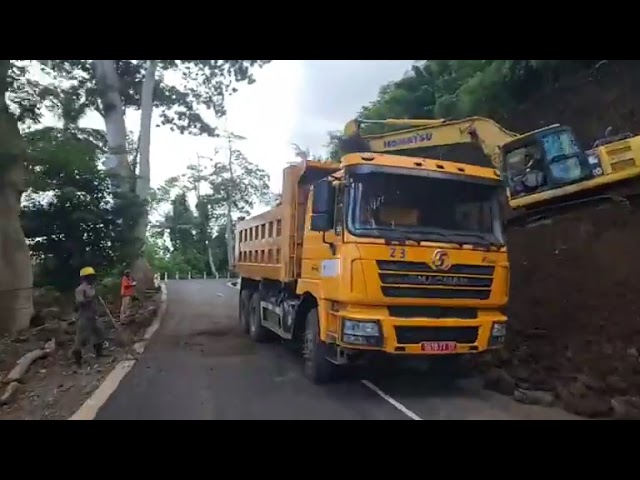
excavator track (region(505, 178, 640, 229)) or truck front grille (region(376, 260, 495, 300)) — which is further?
excavator track (region(505, 178, 640, 229))

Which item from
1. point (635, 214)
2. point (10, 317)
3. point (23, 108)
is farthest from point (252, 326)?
point (635, 214)

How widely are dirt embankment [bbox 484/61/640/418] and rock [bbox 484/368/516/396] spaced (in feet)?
0.47

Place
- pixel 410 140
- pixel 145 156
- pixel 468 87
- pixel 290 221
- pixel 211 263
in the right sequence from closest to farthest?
1. pixel 290 221
2. pixel 410 140
3. pixel 468 87
4. pixel 145 156
5. pixel 211 263

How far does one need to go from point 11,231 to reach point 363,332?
6.72m

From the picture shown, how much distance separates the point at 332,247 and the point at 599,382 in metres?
3.05

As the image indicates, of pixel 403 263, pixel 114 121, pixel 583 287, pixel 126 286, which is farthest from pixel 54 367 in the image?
pixel 114 121

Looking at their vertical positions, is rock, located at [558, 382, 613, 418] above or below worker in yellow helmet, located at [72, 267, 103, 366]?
below

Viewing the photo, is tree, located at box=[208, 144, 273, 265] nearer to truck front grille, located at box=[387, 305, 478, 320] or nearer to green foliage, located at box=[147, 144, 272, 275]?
green foliage, located at box=[147, 144, 272, 275]

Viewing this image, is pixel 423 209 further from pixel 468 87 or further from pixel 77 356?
pixel 468 87

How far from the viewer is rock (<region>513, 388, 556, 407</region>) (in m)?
5.76

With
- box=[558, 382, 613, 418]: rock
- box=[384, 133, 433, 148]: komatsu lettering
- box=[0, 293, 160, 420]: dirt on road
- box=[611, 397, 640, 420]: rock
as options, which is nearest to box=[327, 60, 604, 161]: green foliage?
box=[384, 133, 433, 148]: komatsu lettering

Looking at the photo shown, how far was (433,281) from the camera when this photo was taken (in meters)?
5.89

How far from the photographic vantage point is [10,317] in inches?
372

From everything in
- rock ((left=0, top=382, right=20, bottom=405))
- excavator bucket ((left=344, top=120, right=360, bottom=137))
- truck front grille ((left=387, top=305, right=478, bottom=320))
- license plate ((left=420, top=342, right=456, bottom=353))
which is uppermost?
excavator bucket ((left=344, top=120, right=360, bottom=137))
